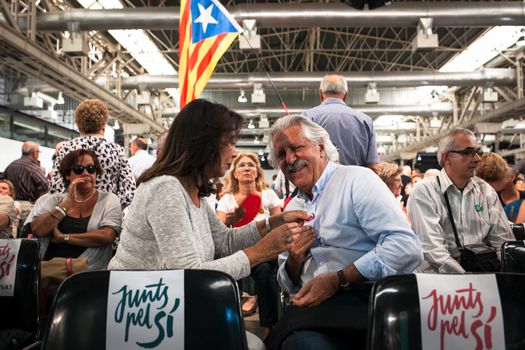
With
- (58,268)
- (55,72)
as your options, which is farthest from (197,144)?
(55,72)

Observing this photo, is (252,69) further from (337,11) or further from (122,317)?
(122,317)

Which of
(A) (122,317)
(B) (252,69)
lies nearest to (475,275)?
(A) (122,317)

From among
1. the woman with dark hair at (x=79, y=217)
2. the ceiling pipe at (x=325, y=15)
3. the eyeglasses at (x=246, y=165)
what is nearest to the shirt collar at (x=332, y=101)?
the eyeglasses at (x=246, y=165)

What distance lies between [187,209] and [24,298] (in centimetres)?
98

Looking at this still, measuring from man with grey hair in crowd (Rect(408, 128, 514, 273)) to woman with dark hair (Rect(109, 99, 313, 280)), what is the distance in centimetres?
105

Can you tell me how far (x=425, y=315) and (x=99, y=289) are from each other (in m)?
0.88

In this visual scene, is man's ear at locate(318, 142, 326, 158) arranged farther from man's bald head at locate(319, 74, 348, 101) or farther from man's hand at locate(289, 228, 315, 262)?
man's bald head at locate(319, 74, 348, 101)

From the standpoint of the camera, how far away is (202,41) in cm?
329

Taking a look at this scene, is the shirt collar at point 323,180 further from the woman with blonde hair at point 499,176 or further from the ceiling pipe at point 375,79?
the ceiling pipe at point 375,79

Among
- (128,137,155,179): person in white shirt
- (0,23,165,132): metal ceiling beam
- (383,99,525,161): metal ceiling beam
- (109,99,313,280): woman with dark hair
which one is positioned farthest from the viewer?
(383,99,525,161): metal ceiling beam

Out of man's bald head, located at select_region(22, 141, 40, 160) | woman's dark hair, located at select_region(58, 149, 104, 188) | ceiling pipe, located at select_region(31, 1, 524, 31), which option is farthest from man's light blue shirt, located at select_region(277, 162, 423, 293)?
ceiling pipe, located at select_region(31, 1, 524, 31)

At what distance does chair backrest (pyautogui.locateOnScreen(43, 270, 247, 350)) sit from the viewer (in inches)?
48.0

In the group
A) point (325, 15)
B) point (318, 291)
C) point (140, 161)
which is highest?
point (325, 15)

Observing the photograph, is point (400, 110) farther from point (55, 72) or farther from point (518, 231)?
point (518, 231)
